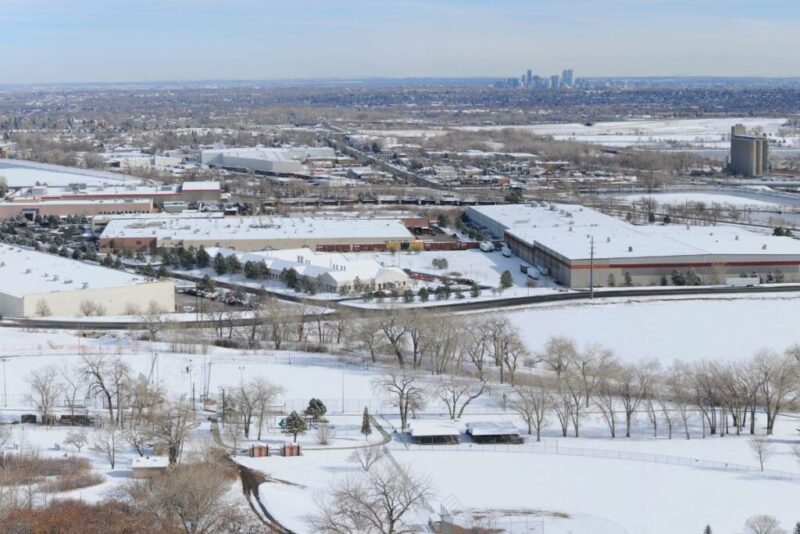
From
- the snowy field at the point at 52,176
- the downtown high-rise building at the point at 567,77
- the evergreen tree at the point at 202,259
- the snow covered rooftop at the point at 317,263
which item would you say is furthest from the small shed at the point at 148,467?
the downtown high-rise building at the point at 567,77

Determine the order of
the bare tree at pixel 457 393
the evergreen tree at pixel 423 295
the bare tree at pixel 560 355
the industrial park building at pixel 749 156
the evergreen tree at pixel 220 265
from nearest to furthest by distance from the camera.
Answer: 1. the bare tree at pixel 457 393
2. the bare tree at pixel 560 355
3. the evergreen tree at pixel 423 295
4. the evergreen tree at pixel 220 265
5. the industrial park building at pixel 749 156

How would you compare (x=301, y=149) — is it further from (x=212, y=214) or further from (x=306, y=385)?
(x=306, y=385)

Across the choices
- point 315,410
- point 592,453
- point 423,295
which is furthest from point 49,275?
point 592,453

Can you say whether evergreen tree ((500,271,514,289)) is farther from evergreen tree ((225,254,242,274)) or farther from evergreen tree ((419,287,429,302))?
evergreen tree ((225,254,242,274))

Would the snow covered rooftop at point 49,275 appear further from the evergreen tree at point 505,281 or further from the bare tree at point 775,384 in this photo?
the bare tree at point 775,384

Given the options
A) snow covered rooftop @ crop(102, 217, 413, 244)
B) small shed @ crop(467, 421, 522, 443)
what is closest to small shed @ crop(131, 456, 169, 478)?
small shed @ crop(467, 421, 522, 443)

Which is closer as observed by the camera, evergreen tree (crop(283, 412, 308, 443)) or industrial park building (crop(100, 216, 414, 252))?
evergreen tree (crop(283, 412, 308, 443))

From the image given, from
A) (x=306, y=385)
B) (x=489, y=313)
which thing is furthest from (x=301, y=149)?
(x=306, y=385)
